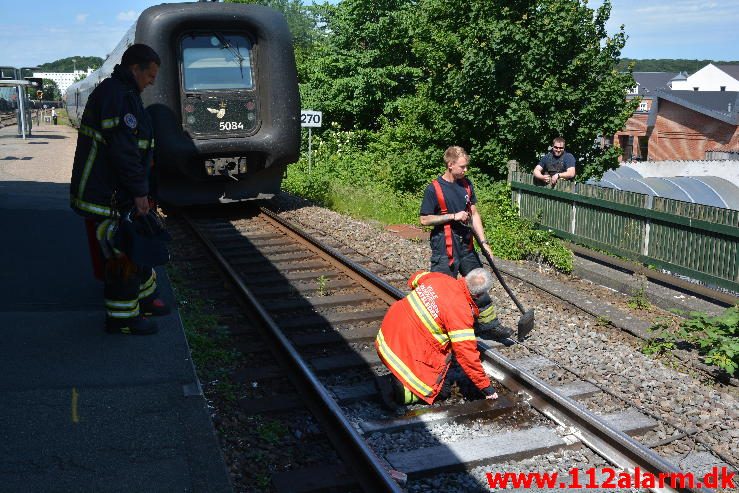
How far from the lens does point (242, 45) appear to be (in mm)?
11812

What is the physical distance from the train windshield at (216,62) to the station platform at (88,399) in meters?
4.62

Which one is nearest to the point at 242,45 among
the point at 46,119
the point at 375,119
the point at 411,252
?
the point at 411,252

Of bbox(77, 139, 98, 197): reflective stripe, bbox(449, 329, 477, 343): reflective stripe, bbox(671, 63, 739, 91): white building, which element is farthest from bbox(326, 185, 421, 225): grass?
bbox(671, 63, 739, 91): white building

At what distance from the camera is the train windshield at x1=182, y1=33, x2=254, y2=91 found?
11562 mm

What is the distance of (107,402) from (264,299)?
299 centimetres

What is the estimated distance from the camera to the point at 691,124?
4184 centimetres

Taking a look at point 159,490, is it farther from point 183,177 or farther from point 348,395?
point 183,177

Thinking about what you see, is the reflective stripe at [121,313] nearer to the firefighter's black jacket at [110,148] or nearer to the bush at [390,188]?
the firefighter's black jacket at [110,148]

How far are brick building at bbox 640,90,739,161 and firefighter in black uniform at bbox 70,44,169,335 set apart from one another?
3937 cm

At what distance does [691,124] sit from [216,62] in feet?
121

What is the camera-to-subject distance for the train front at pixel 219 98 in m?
11.2

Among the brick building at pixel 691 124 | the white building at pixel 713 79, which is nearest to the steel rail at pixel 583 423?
the brick building at pixel 691 124

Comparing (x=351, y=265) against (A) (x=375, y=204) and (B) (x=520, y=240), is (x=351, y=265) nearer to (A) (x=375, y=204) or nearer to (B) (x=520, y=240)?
(B) (x=520, y=240)

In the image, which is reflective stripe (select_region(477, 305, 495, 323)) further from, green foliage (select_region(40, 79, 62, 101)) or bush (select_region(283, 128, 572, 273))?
green foliage (select_region(40, 79, 62, 101))
